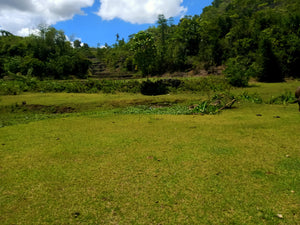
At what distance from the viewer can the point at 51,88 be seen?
24.0 m

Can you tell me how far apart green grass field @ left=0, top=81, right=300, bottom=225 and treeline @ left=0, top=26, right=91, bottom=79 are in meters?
31.1

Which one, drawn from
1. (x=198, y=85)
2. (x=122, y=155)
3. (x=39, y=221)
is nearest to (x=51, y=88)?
(x=198, y=85)

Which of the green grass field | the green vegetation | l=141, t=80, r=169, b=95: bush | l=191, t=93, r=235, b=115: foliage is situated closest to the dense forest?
l=141, t=80, r=169, b=95: bush

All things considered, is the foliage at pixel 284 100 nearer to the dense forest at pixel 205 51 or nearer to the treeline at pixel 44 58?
the dense forest at pixel 205 51

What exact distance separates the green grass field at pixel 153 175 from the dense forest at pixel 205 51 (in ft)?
54.6

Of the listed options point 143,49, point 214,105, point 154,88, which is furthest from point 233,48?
point 214,105

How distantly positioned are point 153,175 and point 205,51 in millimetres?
36616

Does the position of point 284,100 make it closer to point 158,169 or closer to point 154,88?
point 158,169

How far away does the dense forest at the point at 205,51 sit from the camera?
2464cm

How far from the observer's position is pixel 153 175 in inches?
170

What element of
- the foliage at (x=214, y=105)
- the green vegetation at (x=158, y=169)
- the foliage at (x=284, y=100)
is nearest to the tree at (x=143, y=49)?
the green vegetation at (x=158, y=169)

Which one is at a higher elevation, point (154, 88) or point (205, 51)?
point (205, 51)

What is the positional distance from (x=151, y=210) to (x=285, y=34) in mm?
33047

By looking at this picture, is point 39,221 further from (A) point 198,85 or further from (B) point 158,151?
(A) point 198,85
